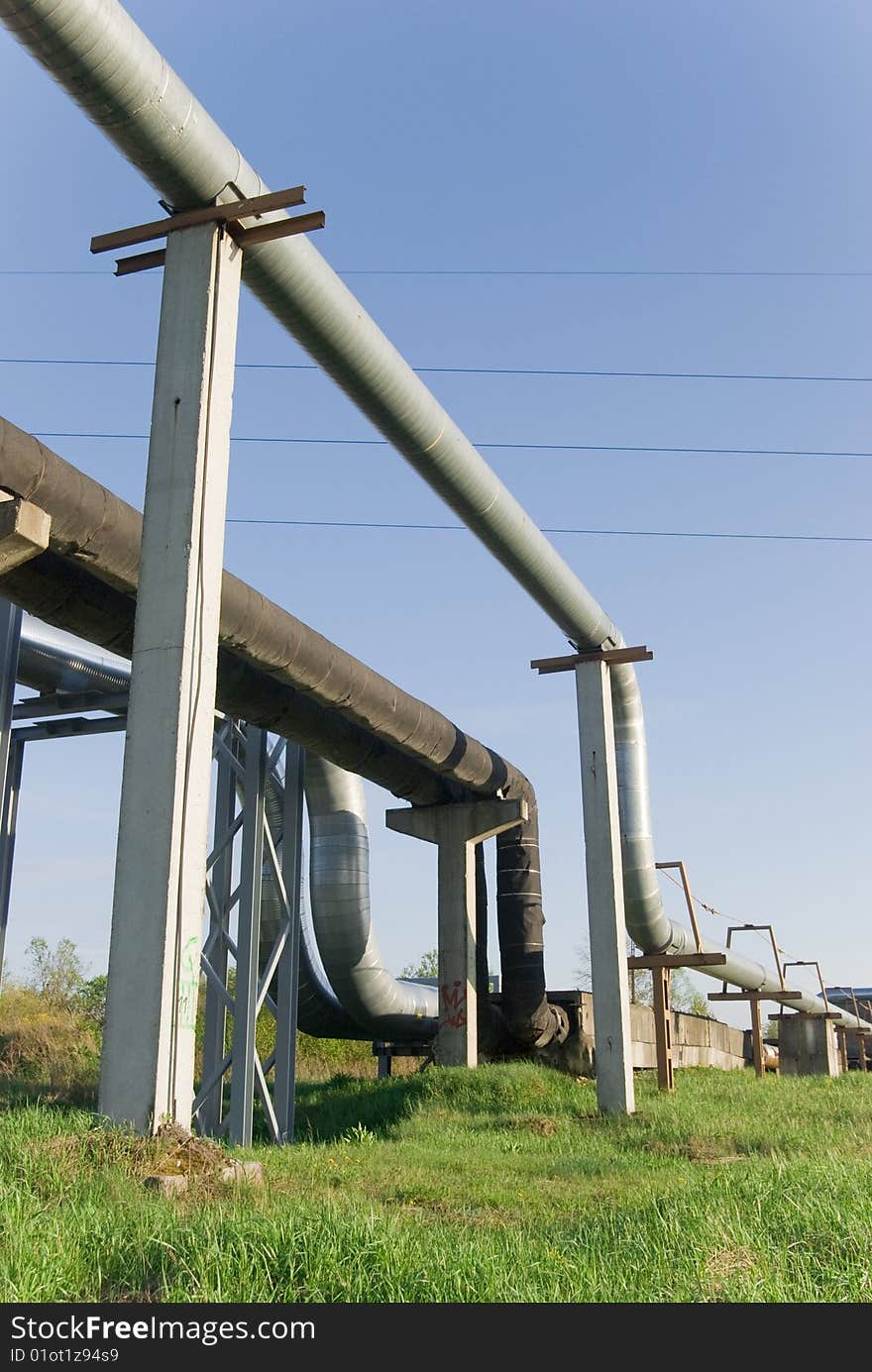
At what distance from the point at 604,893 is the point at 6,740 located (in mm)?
7718

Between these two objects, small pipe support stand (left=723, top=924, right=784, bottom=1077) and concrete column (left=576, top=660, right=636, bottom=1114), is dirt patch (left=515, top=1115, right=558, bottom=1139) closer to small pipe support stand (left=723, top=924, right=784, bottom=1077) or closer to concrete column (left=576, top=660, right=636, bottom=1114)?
concrete column (left=576, top=660, right=636, bottom=1114)

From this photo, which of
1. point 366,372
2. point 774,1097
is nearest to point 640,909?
point 774,1097

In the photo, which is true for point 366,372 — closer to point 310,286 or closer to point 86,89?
point 310,286

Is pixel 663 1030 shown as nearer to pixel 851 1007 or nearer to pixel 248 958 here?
pixel 248 958

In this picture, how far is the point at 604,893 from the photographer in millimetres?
15031

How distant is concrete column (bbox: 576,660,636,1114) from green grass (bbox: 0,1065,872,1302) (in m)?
3.95

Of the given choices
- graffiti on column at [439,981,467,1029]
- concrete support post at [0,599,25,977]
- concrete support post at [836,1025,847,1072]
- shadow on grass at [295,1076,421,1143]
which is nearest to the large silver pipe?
concrete support post at [0,599,25,977]

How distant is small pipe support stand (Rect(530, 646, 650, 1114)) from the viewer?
14.3 m

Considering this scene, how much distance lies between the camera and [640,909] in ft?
59.6

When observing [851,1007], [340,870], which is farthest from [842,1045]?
[340,870]

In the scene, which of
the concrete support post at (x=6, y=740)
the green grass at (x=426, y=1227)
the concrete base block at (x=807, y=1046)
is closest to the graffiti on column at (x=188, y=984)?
the green grass at (x=426, y=1227)

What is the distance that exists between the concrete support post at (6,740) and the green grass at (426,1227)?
13.4ft

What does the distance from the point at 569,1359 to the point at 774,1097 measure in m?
12.5

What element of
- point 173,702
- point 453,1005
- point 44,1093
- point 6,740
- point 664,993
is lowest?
point 44,1093
